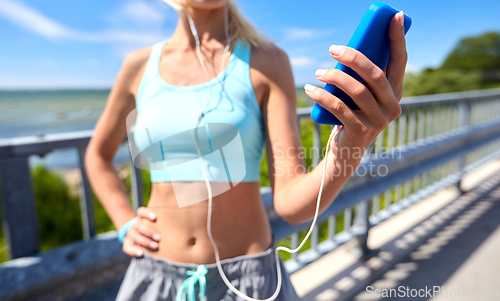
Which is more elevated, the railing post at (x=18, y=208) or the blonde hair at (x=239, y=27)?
the blonde hair at (x=239, y=27)

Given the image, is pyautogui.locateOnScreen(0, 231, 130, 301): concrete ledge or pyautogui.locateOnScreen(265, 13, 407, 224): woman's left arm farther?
pyautogui.locateOnScreen(0, 231, 130, 301): concrete ledge

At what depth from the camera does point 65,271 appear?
1310 millimetres

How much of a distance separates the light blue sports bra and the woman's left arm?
83 mm

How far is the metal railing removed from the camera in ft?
4.38

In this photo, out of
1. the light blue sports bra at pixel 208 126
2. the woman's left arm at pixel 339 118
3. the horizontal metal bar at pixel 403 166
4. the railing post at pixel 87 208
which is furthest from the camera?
the horizontal metal bar at pixel 403 166

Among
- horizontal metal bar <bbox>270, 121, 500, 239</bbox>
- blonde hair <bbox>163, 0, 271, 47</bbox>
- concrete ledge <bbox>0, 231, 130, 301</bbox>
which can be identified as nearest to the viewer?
blonde hair <bbox>163, 0, 271, 47</bbox>

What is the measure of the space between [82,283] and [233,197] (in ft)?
2.85

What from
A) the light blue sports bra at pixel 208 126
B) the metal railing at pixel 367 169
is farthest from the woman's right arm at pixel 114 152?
the metal railing at pixel 367 169

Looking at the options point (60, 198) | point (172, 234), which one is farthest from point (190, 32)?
point (60, 198)

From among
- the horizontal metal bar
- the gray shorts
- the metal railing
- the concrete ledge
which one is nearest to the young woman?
the gray shorts

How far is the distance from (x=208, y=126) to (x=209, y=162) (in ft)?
0.38

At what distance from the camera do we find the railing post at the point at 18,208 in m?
1.29

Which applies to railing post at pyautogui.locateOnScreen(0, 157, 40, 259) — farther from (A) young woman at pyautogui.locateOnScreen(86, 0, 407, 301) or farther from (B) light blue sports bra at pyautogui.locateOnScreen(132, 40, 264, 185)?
(B) light blue sports bra at pyautogui.locateOnScreen(132, 40, 264, 185)

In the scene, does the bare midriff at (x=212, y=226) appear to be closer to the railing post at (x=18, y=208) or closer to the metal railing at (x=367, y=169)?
the metal railing at (x=367, y=169)
